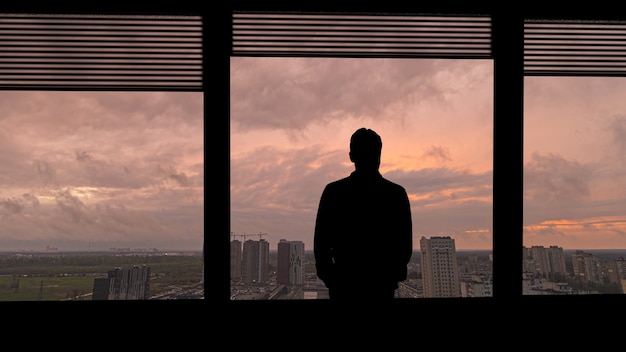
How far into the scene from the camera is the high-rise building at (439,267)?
2.97 meters

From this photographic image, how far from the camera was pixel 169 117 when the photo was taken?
3162 mm

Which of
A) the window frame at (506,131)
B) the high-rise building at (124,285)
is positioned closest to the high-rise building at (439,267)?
the window frame at (506,131)

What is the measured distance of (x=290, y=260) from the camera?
2.91 m

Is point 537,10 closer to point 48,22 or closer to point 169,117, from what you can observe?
point 169,117

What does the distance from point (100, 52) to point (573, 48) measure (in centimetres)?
259

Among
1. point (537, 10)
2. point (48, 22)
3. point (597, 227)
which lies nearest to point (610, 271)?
point (597, 227)

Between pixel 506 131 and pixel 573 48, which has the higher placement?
pixel 573 48

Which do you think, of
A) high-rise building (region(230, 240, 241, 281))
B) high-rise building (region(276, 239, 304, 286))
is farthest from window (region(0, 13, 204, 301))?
high-rise building (region(276, 239, 304, 286))

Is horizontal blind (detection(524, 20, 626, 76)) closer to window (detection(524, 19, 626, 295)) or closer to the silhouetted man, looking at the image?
window (detection(524, 19, 626, 295))

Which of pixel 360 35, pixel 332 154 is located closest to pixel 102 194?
pixel 332 154

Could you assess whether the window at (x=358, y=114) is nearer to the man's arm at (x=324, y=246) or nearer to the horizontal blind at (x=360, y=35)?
the horizontal blind at (x=360, y=35)

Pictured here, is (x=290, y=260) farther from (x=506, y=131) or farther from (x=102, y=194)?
(x=506, y=131)

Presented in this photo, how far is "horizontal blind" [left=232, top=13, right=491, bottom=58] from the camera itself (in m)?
3.22

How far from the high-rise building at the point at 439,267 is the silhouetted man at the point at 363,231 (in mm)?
656
